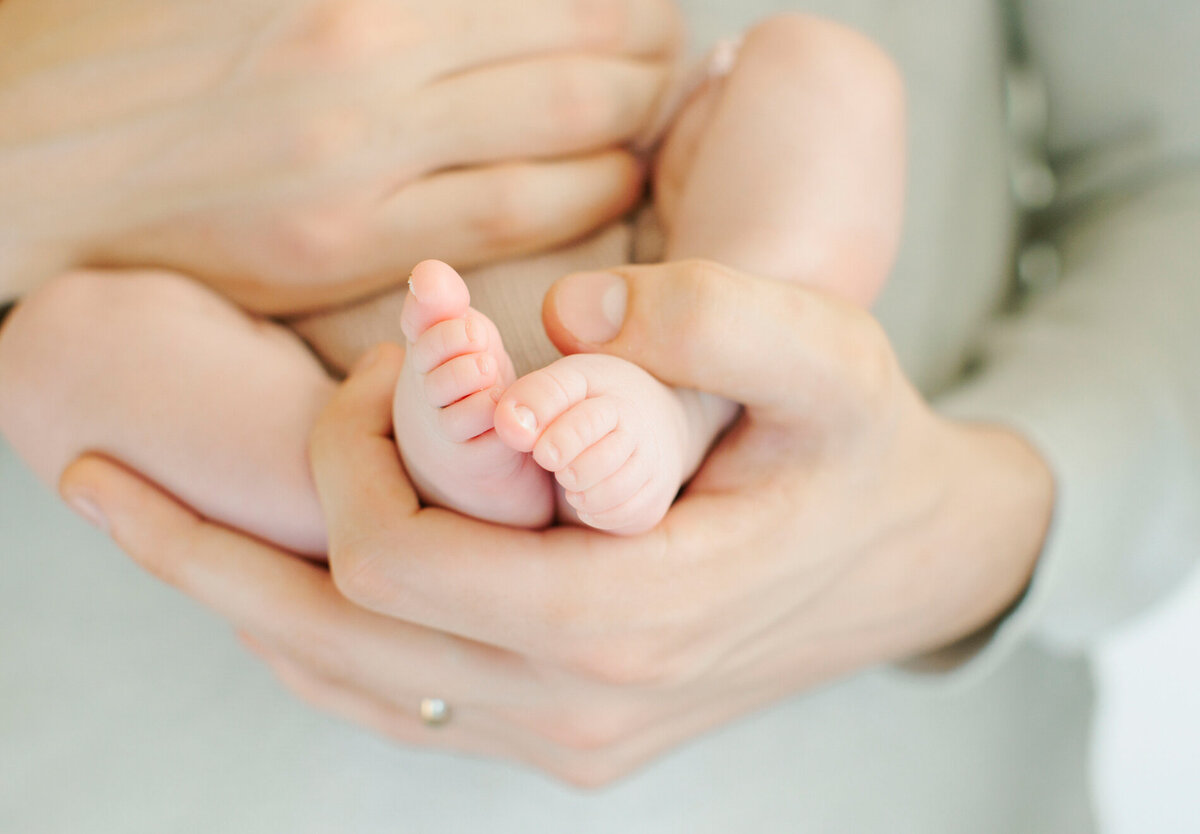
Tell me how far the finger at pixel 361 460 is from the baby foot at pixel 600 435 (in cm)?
10

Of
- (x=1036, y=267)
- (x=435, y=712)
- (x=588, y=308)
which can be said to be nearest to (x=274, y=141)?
(x=588, y=308)

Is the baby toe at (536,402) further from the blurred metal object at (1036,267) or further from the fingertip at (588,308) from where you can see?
the blurred metal object at (1036,267)

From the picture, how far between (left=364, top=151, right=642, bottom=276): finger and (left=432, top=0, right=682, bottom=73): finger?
0.07 m

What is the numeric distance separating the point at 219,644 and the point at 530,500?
0.34 metres

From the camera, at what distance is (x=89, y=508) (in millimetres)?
451

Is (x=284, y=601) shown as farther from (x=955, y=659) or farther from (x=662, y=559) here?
(x=955, y=659)

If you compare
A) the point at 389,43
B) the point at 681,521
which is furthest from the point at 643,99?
the point at 681,521

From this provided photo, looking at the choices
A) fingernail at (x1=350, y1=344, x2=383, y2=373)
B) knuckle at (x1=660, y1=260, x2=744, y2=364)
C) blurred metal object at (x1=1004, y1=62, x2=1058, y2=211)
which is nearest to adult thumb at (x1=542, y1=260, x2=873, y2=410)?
knuckle at (x1=660, y1=260, x2=744, y2=364)

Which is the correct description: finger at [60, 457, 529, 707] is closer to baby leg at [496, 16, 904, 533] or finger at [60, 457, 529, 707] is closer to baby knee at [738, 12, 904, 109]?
baby leg at [496, 16, 904, 533]

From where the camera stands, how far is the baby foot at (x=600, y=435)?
10.8 inches

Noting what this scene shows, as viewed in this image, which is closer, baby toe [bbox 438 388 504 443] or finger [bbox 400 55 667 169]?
baby toe [bbox 438 388 504 443]

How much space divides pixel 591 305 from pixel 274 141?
24 centimetres

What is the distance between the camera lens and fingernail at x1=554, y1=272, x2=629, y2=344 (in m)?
0.35

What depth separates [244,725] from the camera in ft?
1.85
